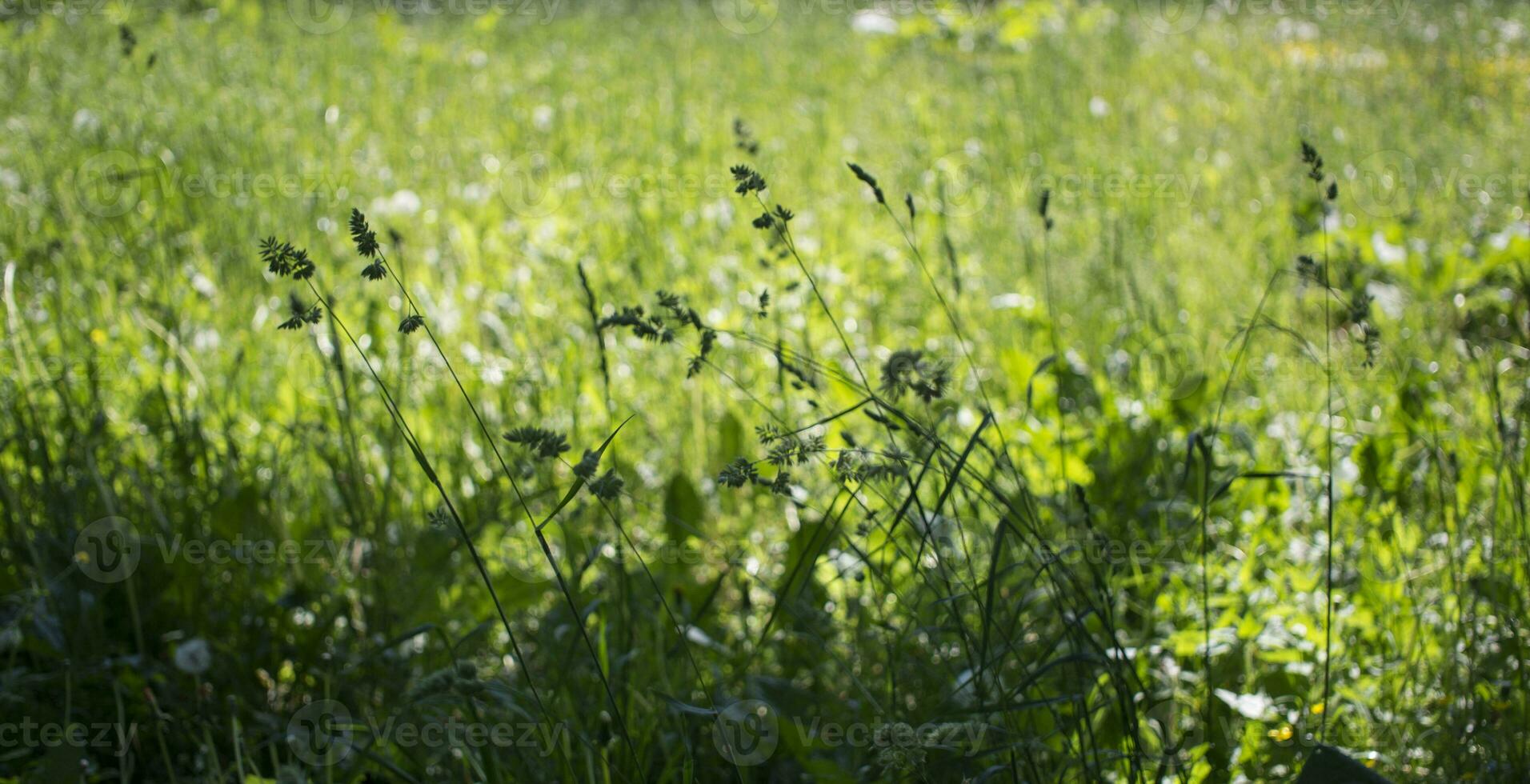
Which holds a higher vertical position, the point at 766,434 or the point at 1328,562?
the point at 766,434

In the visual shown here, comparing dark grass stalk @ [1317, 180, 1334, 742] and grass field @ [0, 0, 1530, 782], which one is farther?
grass field @ [0, 0, 1530, 782]

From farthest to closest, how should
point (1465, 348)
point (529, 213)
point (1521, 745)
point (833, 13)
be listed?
point (833, 13) < point (529, 213) < point (1465, 348) < point (1521, 745)

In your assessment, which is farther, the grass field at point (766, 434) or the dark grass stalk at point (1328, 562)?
the grass field at point (766, 434)

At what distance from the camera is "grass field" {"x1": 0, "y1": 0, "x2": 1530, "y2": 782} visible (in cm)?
150

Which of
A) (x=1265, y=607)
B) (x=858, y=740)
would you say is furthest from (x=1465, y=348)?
(x=858, y=740)

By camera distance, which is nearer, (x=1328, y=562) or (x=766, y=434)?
(x=766, y=434)

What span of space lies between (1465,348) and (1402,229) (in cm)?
99

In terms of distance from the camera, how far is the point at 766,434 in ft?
3.96

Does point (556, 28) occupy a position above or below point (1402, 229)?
above

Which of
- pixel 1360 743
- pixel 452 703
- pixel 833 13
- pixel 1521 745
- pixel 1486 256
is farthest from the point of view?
pixel 833 13

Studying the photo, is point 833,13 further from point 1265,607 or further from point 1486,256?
point 1265,607

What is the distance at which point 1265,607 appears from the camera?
178 centimetres

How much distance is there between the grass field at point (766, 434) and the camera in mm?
1505

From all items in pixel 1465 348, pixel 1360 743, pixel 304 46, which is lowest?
pixel 1360 743
